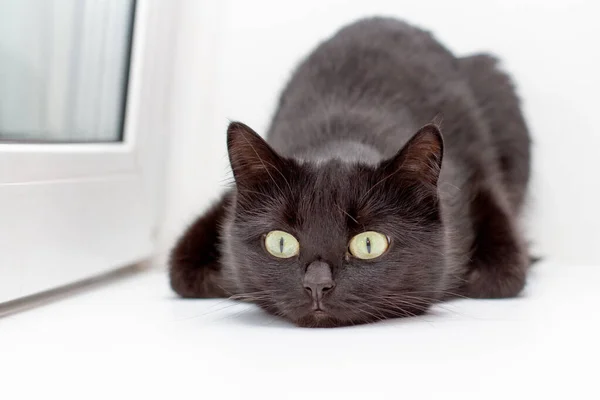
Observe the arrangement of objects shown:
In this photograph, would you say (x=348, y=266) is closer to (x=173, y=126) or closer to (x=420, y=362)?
(x=420, y=362)

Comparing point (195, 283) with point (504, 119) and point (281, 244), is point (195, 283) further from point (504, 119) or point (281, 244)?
point (504, 119)

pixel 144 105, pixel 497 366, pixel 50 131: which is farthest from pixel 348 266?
pixel 144 105

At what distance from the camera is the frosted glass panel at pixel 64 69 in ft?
4.79

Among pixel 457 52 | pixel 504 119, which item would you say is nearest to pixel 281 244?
pixel 504 119

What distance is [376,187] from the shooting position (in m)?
1.29

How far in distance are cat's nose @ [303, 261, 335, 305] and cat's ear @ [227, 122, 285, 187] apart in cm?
23

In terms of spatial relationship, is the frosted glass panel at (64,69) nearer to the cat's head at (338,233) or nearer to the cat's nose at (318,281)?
the cat's head at (338,233)

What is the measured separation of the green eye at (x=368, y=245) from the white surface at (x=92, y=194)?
0.68 metres

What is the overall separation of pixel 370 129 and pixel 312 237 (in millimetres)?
563

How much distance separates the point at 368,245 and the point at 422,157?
193 millimetres

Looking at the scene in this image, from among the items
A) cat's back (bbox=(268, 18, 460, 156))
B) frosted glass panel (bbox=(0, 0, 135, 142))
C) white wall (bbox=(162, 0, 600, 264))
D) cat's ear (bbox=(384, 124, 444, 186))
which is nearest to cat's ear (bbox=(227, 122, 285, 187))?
cat's ear (bbox=(384, 124, 444, 186))

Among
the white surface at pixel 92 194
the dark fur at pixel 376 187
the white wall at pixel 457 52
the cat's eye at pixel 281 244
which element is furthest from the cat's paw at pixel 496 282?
the white surface at pixel 92 194

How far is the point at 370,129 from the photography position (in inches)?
67.7

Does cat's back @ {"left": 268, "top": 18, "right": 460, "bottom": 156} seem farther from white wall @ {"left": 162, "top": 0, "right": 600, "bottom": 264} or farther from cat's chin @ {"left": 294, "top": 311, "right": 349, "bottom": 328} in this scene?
cat's chin @ {"left": 294, "top": 311, "right": 349, "bottom": 328}
